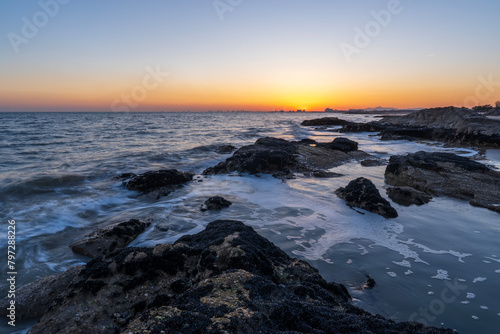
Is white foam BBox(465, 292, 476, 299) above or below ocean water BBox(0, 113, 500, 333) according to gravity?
above

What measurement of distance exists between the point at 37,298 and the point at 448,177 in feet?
37.1

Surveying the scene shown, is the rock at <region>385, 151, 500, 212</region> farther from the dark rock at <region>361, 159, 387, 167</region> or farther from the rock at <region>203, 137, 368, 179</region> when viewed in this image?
the rock at <region>203, 137, 368, 179</region>

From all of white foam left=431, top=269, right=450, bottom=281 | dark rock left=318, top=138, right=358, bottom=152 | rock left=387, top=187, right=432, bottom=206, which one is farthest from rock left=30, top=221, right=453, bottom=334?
dark rock left=318, top=138, right=358, bottom=152

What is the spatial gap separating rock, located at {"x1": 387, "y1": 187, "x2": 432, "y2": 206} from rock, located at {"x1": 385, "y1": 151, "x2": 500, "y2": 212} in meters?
1.06

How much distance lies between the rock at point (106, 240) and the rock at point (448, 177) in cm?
867

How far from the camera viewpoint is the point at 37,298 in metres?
3.32

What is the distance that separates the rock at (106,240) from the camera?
16.3 ft

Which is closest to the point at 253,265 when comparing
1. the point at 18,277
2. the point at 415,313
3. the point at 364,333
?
the point at 364,333

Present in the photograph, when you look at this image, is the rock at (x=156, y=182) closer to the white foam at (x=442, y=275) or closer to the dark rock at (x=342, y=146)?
the white foam at (x=442, y=275)

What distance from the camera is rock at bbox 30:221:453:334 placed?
189 centimetres

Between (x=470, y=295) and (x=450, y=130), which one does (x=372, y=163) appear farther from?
(x=450, y=130)

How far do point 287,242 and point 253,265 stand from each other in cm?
256

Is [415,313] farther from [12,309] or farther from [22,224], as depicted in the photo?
[22,224]

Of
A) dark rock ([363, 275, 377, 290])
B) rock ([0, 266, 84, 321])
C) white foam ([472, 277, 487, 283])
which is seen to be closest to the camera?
rock ([0, 266, 84, 321])
